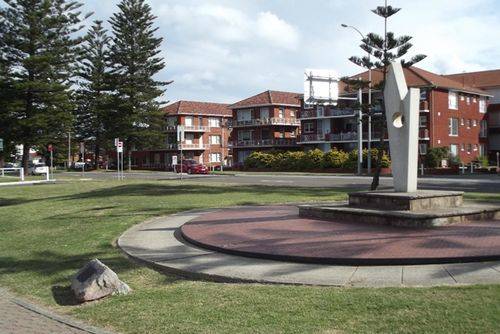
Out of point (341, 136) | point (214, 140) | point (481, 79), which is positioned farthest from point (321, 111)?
point (214, 140)

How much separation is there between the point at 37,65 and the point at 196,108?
3739cm

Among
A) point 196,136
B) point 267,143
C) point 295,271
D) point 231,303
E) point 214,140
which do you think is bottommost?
point 231,303

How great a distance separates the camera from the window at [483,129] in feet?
207

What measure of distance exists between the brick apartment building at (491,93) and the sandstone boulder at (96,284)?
6329cm

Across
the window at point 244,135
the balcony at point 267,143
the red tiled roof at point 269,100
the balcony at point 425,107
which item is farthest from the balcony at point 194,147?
the balcony at point 425,107

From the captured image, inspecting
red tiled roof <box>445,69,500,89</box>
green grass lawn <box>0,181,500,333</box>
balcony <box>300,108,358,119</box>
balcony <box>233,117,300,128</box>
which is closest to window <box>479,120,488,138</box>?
red tiled roof <box>445,69,500,89</box>

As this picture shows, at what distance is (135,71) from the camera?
7075 centimetres

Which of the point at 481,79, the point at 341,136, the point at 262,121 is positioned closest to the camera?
the point at 341,136

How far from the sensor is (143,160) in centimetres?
9250

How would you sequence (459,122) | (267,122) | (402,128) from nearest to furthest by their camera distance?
(402,128) → (459,122) → (267,122)

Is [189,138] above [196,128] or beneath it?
beneath

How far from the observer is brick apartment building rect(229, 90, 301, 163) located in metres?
75.7

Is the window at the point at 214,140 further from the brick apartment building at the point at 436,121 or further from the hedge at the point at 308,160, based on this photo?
the hedge at the point at 308,160

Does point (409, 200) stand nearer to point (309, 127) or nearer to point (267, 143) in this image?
point (309, 127)
